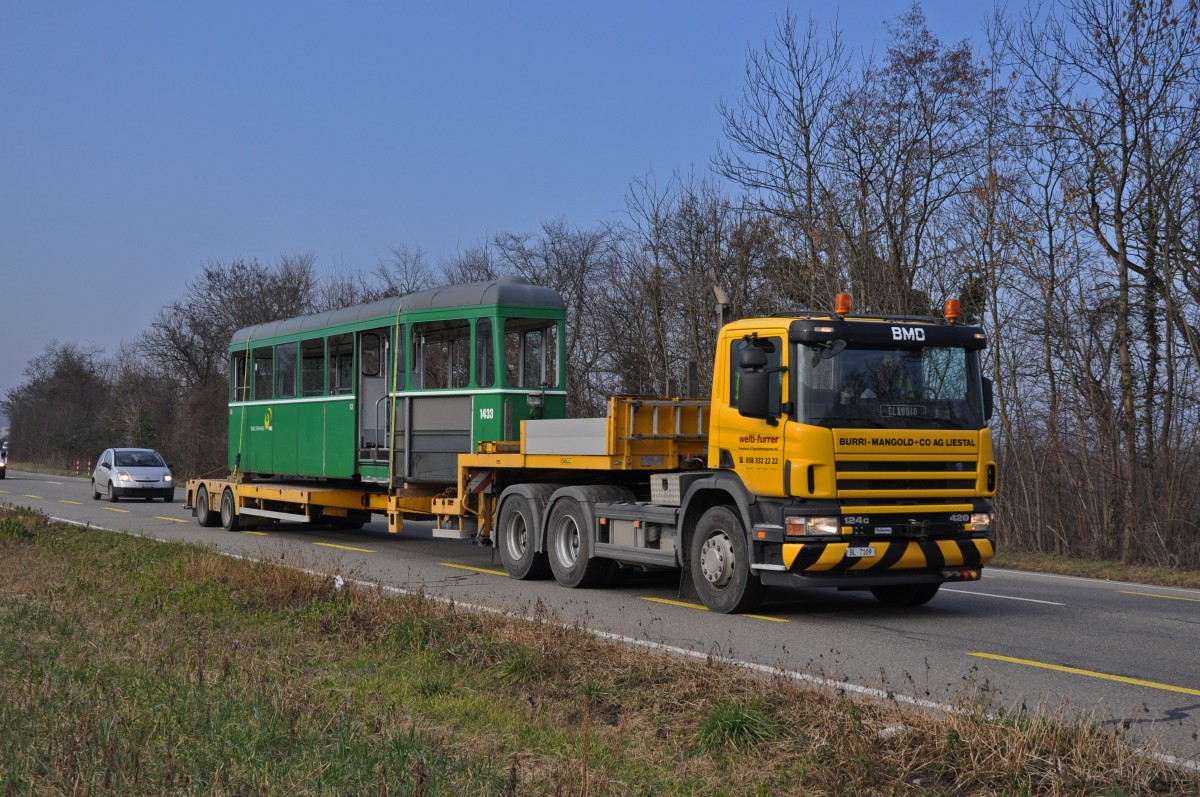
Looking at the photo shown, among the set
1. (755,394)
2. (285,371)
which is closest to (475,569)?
(755,394)

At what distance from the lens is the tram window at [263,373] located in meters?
21.8

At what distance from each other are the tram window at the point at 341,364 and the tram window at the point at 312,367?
39cm

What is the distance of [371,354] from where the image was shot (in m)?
18.2

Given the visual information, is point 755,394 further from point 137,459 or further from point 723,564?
point 137,459

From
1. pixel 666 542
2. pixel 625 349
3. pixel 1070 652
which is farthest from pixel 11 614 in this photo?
pixel 625 349

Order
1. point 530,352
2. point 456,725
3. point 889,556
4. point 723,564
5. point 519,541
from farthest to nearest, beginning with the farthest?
1. point 530,352
2. point 519,541
3. point 723,564
4. point 889,556
5. point 456,725

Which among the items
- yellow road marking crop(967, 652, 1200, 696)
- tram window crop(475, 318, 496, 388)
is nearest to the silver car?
tram window crop(475, 318, 496, 388)

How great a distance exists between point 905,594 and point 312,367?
1134 centimetres

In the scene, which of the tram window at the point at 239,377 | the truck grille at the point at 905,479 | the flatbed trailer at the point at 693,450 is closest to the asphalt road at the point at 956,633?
the flatbed trailer at the point at 693,450

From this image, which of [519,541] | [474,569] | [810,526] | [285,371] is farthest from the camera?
[285,371]

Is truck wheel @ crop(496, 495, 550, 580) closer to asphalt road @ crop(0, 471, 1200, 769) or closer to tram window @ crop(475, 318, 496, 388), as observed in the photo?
asphalt road @ crop(0, 471, 1200, 769)

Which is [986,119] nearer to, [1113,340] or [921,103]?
[921,103]

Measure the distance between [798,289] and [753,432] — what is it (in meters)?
14.6

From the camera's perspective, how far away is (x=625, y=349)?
36.8 metres
